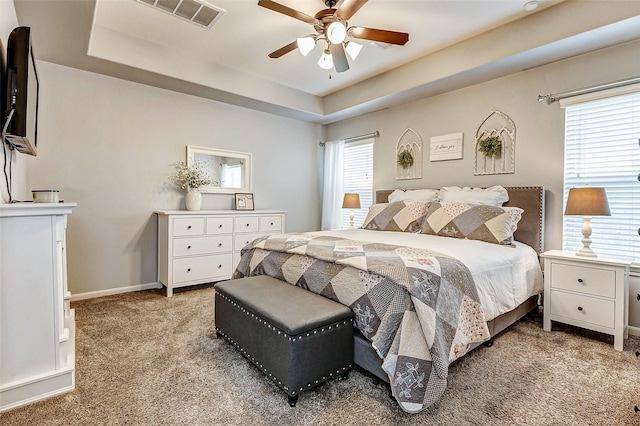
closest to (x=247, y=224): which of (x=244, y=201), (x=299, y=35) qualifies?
(x=244, y=201)

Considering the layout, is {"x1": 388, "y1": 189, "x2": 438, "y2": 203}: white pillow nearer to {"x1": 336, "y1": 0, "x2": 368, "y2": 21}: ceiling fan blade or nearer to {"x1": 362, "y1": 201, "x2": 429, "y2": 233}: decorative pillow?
{"x1": 362, "y1": 201, "x2": 429, "y2": 233}: decorative pillow

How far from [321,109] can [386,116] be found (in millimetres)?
1017

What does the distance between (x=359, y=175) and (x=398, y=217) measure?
163cm

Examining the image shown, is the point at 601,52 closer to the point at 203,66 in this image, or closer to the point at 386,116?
the point at 386,116

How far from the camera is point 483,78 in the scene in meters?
3.34

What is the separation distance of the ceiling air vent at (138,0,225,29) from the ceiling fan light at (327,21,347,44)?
41.3 inches

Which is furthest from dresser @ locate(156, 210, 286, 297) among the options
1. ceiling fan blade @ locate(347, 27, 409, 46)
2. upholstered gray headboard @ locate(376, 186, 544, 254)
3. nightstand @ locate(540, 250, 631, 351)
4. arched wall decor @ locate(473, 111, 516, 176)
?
nightstand @ locate(540, 250, 631, 351)

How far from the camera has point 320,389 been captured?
174 cm

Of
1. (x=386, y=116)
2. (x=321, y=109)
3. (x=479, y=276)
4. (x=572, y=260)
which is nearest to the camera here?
(x=479, y=276)

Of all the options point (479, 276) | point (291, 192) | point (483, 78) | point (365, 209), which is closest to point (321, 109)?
point (291, 192)

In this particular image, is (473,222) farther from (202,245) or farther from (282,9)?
(202,245)

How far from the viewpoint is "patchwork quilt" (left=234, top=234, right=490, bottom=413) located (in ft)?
4.97

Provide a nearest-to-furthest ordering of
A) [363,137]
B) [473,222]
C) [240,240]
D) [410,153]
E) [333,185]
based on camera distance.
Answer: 1. [473,222]
2. [240,240]
3. [410,153]
4. [363,137]
5. [333,185]

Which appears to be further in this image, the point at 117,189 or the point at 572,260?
the point at 117,189
